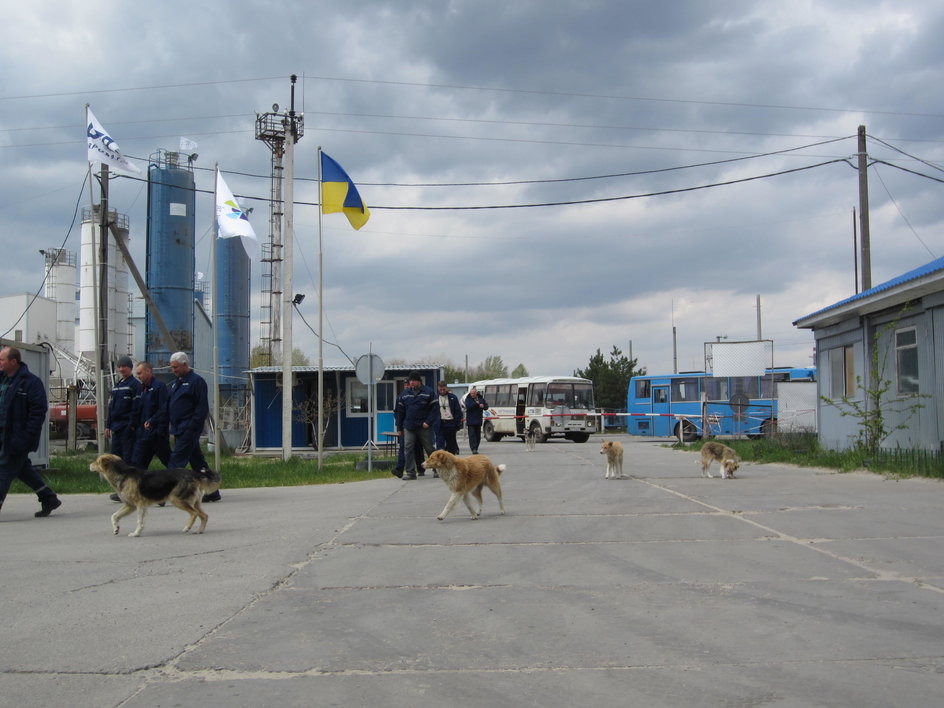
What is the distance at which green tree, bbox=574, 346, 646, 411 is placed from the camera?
62250 millimetres

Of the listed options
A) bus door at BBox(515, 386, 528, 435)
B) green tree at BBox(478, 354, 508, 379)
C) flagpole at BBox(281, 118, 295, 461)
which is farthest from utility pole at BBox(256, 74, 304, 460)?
green tree at BBox(478, 354, 508, 379)

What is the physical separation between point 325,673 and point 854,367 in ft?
62.7

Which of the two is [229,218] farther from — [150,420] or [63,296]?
[63,296]

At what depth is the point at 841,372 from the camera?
21.5m

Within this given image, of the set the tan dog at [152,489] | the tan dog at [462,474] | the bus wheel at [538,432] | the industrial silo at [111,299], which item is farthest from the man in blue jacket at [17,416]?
the industrial silo at [111,299]

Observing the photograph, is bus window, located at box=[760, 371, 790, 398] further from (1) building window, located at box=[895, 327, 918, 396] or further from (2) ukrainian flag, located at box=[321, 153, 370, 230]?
(2) ukrainian flag, located at box=[321, 153, 370, 230]

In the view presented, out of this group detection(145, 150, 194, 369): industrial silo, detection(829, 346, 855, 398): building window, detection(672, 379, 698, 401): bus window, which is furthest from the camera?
detection(145, 150, 194, 369): industrial silo

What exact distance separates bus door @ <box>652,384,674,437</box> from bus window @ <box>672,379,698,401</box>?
0.54 m

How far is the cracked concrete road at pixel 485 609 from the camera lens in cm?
418

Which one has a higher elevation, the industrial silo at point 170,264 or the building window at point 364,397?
the industrial silo at point 170,264

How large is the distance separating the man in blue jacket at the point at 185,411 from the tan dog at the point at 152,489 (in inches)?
86.1

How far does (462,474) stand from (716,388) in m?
27.3

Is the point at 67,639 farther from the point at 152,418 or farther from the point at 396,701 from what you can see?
the point at 152,418

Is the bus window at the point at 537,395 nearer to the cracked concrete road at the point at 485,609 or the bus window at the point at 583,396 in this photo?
the bus window at the point at 583,396
